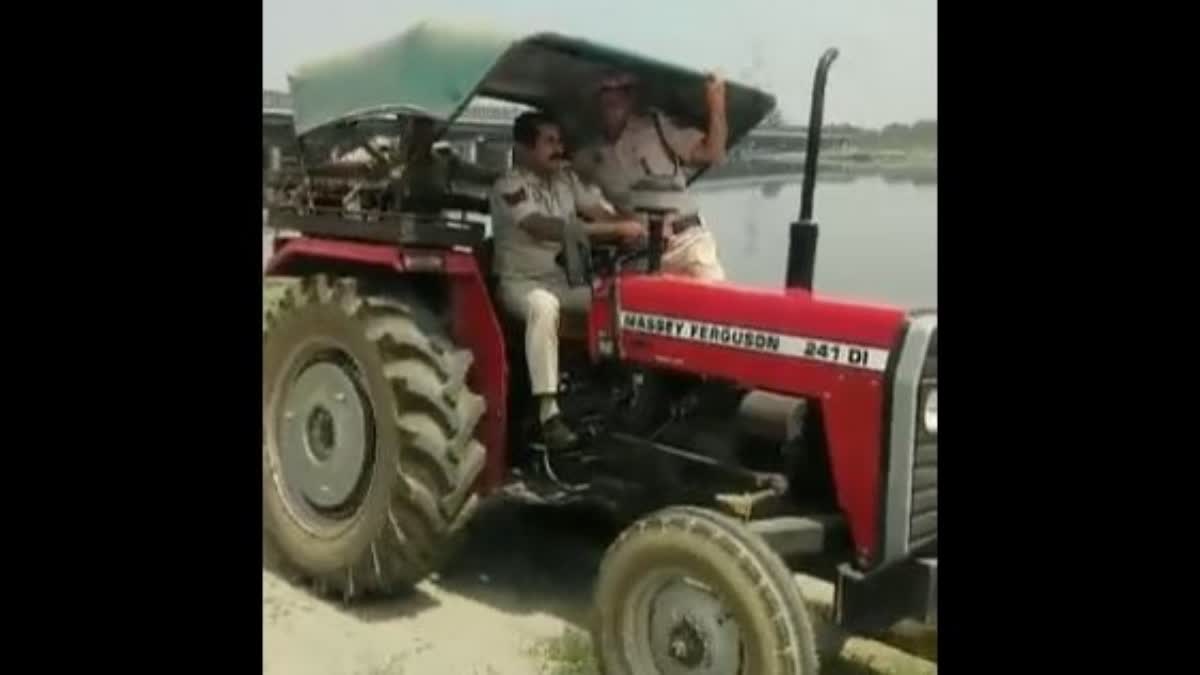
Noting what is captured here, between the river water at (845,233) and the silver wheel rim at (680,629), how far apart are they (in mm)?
344

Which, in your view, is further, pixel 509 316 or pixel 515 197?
pixel 509 316

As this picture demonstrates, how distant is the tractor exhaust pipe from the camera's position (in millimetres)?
1412

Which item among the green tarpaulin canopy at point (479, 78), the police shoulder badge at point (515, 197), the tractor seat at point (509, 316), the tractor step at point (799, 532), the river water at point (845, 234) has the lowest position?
the tractor step at point (799, 532)

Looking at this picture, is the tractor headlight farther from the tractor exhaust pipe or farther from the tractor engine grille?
the tractor exhaust pipe

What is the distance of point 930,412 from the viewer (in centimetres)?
159

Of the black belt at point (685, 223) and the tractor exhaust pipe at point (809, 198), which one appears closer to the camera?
the tractor exhaust pipe at point (809, 198)

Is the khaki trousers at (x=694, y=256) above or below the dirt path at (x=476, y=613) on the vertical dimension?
above

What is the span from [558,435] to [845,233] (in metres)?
0.56

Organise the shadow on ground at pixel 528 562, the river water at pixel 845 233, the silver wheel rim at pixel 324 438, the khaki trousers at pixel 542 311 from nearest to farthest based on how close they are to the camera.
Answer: the river water at pixel 845 233 < the shadow on ground at pixel 528 562 < the khaki trousers at pixel 542 311 < the silver wheel rim at pixel 324 438

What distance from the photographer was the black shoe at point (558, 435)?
6.15 ft

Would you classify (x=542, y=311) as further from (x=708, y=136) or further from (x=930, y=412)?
(x=930, y=412)

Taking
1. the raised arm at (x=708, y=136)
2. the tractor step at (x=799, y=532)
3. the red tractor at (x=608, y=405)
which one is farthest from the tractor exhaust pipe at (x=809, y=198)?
the tractor step at (x=799, y=532)

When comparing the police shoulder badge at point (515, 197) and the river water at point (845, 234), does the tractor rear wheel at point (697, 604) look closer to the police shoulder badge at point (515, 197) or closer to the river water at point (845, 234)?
the river water at point (845, 234)

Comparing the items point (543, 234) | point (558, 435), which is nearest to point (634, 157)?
point (543, 234)
